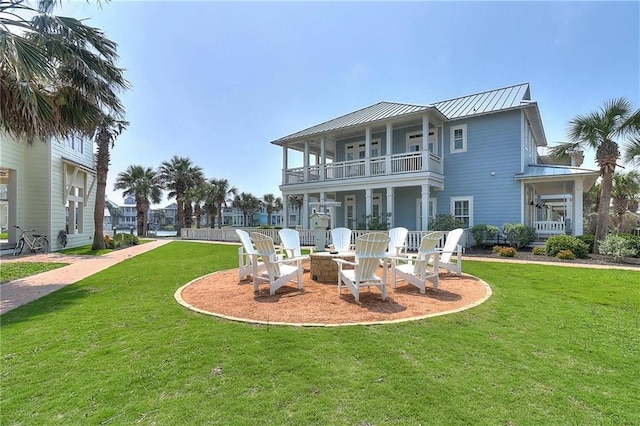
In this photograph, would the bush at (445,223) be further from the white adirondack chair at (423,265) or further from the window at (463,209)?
the white adirondack chair at (423,265)

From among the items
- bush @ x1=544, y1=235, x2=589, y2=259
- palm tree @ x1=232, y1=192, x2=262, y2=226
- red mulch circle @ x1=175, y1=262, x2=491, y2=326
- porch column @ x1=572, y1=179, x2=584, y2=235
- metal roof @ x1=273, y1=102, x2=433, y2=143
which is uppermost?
metal roof @ x1=273, y1=102, x2=433, y2=143

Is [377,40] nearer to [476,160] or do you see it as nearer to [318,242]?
[476,160]

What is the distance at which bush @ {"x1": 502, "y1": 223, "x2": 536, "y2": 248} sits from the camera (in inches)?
524

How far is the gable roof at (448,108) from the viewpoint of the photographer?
586 inches

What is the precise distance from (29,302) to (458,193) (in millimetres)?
16051

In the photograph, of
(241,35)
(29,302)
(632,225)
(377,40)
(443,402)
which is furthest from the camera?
(632,225)

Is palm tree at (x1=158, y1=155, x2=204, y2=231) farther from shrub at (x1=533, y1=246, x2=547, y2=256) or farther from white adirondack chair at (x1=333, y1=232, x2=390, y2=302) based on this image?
white adirondack chair at (x1=333, y1=232, x2=390, y2=302)

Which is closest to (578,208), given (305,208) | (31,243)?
(305,208)

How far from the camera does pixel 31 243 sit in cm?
1480

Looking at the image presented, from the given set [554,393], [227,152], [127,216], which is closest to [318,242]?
[554,393]

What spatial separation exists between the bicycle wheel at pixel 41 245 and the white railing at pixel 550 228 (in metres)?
23.4

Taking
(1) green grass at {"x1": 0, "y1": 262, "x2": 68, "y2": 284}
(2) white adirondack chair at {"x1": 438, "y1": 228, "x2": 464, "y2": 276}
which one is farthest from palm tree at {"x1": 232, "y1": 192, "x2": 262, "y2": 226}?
(2) white adirondack chair at {"x1": 438, "y1": 228, "x2": 464, "y2": 276}

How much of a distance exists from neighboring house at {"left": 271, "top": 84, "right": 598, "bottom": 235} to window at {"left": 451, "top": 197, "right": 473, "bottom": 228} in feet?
0.15

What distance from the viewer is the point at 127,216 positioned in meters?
82.1
